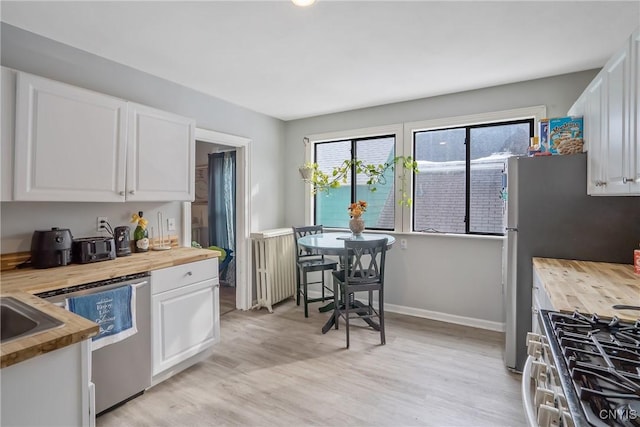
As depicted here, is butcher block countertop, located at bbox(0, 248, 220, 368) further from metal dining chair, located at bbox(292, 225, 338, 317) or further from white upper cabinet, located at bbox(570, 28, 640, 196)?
white upper cabinet, located at bbox(570, 28, 640, 196)

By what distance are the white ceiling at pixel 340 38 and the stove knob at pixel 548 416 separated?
1983 millimetres

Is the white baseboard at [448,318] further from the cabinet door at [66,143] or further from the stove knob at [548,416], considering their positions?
the cabinet door at [66,143]

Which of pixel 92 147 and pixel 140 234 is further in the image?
pixel 140 234

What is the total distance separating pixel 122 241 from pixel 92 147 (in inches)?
28.9

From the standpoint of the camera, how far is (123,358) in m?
1.95

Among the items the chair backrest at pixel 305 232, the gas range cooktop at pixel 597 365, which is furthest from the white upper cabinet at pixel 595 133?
the chair backrest at pixel 305 232

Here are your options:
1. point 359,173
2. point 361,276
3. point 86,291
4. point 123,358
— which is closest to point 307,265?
point 361,276

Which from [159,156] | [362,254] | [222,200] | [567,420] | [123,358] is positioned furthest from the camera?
[222,200]

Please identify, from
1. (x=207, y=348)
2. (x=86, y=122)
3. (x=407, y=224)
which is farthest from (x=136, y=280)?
(x=407, y=224)

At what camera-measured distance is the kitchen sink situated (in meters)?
1.24

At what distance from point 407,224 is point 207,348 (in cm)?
245

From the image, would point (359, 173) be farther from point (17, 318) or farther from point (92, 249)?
point (17, 318)

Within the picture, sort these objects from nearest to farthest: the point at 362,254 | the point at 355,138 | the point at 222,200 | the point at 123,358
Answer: the point at 123,358, the point at 362,254, the point at 355,138, the point at 222,200

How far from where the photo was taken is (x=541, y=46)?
2258 mm
